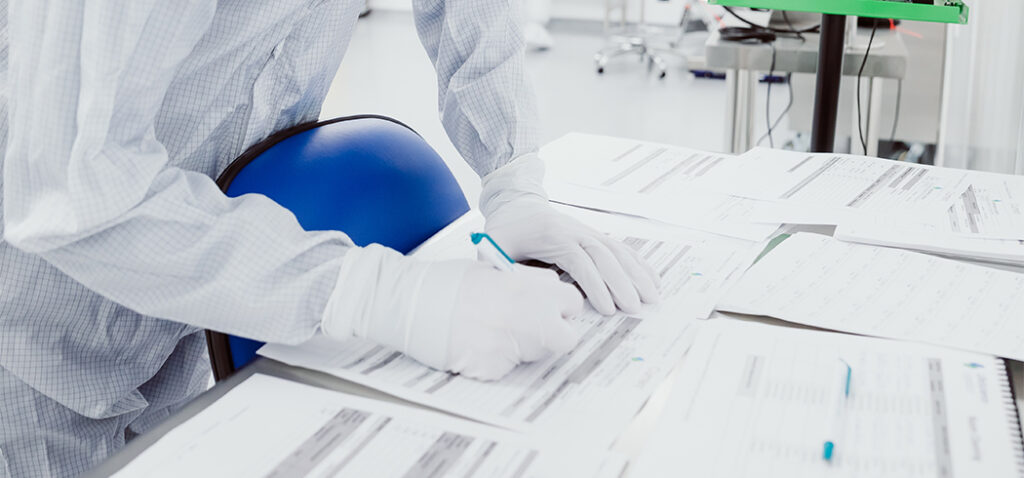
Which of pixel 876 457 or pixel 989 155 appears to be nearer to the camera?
pixel 876 457

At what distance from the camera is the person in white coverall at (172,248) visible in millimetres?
727

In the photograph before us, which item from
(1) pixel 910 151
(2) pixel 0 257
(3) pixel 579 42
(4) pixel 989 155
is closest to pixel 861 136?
(4) pixel 989 155

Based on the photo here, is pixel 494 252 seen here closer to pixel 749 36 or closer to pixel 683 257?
pixel 683 257

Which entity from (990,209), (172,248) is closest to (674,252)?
(990,209)

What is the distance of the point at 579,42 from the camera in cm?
600

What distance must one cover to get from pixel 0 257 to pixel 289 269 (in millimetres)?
379

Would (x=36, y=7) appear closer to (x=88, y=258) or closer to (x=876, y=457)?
(x=88, y=258)

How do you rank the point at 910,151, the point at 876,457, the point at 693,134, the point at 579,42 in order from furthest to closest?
→ 1. the point at 579,42
2. the point at 693,134
3. the point at 910,151
4. the point at 876,457

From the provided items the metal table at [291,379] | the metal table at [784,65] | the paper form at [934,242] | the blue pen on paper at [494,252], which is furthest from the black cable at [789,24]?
the blue pen on paper at [494,252]

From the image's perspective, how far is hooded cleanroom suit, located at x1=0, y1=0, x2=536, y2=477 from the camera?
0.73 metres

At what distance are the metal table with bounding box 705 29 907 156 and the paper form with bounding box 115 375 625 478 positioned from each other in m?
1.73

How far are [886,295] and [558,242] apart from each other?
34 cm

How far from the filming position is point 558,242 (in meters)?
0.96

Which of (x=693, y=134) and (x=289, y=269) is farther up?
(x=289, y=269)
